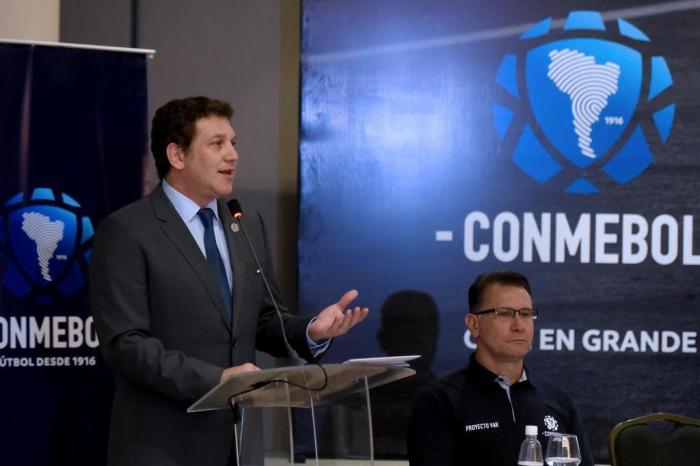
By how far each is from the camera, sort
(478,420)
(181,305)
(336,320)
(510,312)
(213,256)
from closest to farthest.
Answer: (336,320)
(181,305)
(213,256)
(478,420)
(510,312)

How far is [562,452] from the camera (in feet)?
9.13

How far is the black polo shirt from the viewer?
339cm

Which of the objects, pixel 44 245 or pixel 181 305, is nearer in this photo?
pixel 181 305

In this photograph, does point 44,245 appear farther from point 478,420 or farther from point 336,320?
point 478,420

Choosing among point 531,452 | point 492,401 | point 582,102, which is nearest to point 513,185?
point 582,102

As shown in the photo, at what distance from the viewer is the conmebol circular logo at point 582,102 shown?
461 cm

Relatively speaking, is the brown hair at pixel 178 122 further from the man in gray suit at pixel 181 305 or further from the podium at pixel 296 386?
the podium at pixel 296 386

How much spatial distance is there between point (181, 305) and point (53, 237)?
1.12m

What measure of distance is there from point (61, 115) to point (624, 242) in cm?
246

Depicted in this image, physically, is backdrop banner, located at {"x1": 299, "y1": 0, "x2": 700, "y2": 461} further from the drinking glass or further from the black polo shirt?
the drinking glass

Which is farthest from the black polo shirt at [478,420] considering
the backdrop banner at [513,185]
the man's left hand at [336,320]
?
the backdrop banner at [513,185]

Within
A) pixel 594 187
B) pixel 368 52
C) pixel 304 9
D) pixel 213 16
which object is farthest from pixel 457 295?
pixel 213 16

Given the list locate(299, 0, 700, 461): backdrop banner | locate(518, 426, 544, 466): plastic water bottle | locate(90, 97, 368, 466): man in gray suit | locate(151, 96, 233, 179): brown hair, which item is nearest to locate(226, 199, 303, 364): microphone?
locate(90, 97, 368, 466): man in gray suit

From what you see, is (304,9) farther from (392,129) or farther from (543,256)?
(543,256)
